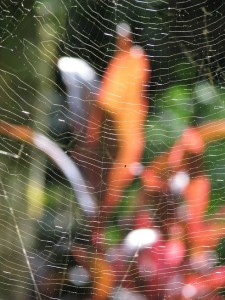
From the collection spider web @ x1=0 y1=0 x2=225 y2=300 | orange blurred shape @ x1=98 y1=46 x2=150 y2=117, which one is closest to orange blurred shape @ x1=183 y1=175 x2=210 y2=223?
spider web @ x1=0 y1=0 x2=225 y2=300

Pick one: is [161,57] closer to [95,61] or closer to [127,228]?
[95,61]

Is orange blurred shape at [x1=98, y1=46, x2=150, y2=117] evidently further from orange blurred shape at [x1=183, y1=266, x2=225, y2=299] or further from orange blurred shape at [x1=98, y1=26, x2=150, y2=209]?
orange blurred shape at [x1=183, y1=266, x2=225, y2=299]

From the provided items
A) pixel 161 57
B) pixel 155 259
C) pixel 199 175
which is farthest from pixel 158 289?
pixel 161 57

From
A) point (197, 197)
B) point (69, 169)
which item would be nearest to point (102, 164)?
point (69, 169)

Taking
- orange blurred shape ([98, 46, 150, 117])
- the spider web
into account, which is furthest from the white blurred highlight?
orange blurred shape ([98, 46, 150, 117])

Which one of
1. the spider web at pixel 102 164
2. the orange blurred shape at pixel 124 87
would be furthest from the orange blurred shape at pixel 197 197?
the orange blurred shape at pixel 124 87

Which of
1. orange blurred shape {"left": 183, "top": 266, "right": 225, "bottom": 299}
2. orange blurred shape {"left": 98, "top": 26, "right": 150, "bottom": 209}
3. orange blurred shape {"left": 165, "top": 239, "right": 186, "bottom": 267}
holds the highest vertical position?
orange blurred shape {"left": 98, "top": 26, "right": 150, "bottom": 209}

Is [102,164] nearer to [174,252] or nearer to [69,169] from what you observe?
[69,169]

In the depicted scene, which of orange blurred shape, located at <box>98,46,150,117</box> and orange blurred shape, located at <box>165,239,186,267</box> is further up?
orange blurred shape, located at <box>98,46,150,117</box>

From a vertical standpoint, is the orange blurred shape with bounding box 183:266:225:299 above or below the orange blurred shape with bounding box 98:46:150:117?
below
